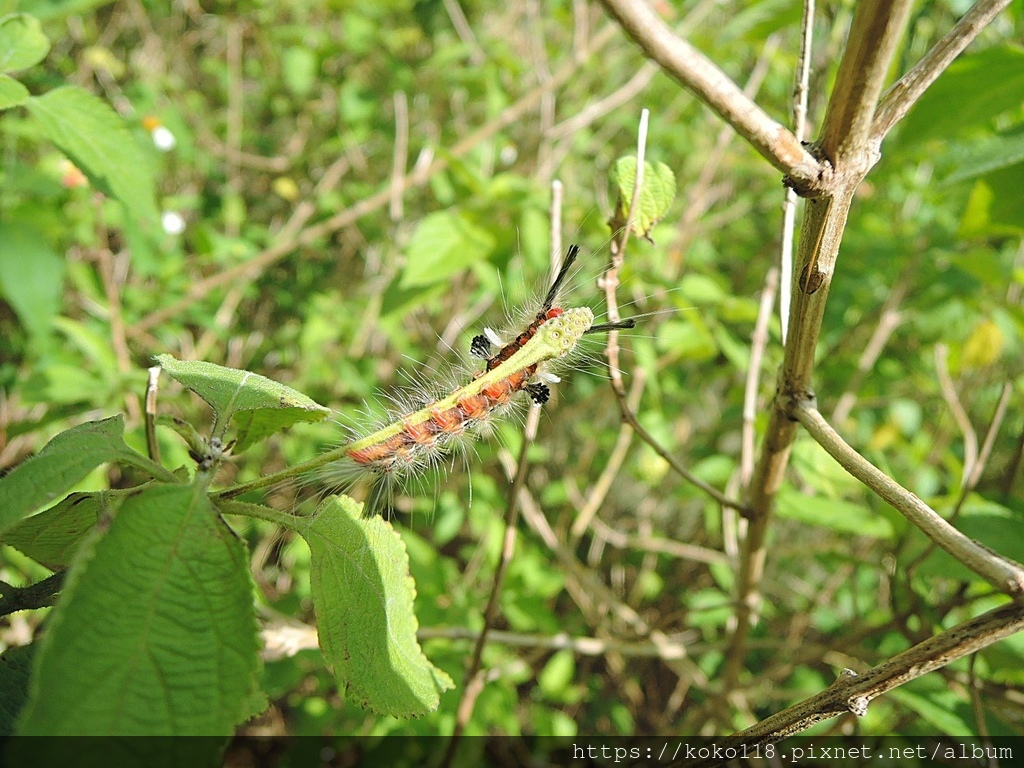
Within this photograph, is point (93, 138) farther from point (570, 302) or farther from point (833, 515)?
point (833, 515)

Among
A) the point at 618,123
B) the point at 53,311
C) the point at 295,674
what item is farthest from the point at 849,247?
the point at 53,311

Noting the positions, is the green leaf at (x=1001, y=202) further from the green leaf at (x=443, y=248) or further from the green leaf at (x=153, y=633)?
the green leaf at (x=153, y=633)

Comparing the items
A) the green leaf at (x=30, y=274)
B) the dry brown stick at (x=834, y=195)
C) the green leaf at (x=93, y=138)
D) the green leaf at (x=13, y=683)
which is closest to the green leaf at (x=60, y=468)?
the green leaf at (x=13, y=683)

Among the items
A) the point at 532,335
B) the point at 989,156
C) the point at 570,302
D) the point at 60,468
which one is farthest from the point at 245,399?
the point at 989,156

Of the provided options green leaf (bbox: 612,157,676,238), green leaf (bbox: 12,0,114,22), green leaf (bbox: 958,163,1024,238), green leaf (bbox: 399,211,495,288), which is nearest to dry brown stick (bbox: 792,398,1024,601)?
green leaf (bbox: 612,157,676,238)

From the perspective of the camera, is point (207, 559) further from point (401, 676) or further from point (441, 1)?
point (441, 1)

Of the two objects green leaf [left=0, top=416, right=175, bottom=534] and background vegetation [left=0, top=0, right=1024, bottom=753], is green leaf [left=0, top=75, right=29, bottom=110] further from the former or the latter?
green leaf [left=0, top=416, right=175, bottom=534]
